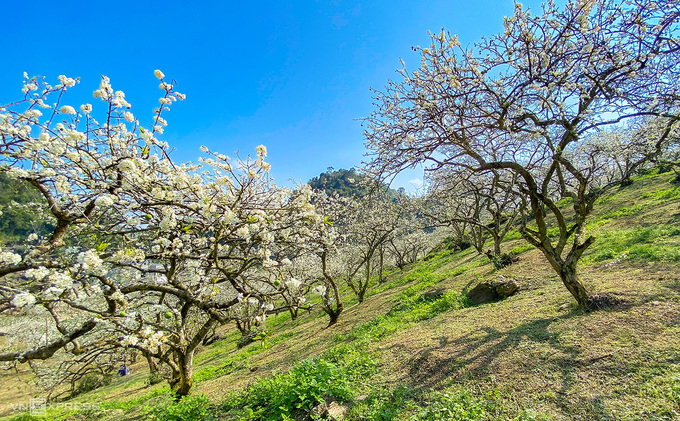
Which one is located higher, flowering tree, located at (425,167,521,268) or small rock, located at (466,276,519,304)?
flowering tree, located at (425,167,521,268)

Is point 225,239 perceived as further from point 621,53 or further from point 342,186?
point 342,186

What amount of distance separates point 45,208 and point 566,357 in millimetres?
9284

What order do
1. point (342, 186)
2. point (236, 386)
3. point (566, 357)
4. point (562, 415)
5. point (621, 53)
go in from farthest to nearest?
point (342, 186) < point (236, 386) < point (621, 53) < point (566, 357) < point (562, 415)

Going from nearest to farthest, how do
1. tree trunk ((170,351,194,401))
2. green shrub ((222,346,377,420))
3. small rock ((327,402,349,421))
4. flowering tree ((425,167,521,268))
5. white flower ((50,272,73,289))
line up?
white flower ((50,272,73,289)), small rock ((327,402,349,421)), green shrub ((222,346,377,420)), flowering tree ((425,167,521,268)), tree trunk ((170,351,194,401))

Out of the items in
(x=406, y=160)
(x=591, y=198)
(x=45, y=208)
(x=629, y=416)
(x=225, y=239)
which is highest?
(x=45, y=208)

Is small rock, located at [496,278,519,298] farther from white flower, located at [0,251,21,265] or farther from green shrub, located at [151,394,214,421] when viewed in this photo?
white flower, located at [0,251,21,265]

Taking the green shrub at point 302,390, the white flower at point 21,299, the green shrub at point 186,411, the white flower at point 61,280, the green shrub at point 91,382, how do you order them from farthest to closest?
the green shrub at point 91,382 < the green shrub at point 186,411 < the green shrub at point 302,390 < the white flower at point 61,280 < the white flower at point 21,299

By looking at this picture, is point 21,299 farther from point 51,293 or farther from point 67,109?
point 67,109

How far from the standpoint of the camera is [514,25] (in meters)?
5.41

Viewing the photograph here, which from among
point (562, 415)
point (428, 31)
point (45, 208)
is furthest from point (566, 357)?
point (45, 208)

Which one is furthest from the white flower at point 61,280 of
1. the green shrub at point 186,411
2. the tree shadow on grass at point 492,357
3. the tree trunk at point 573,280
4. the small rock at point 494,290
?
the small rock at point 494,290

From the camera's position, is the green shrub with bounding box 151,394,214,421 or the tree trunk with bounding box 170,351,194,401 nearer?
the green shrub with bounding box 151,394,214,421

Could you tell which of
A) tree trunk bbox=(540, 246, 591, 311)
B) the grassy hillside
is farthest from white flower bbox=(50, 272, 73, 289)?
tree trunk bbox=(540, 246, 591, 311)

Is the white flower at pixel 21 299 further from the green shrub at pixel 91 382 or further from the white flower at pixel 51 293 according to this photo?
the green shrub at pixel 91 382
